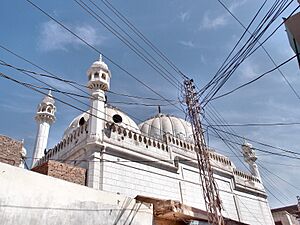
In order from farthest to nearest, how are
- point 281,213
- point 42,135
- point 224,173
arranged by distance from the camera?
point 281,213 < point 42,135 < point 224,173

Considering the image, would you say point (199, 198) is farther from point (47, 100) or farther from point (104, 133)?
point (47, 100)

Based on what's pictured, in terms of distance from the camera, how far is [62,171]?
932 centimetres

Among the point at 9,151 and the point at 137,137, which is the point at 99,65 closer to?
the point at 137,137

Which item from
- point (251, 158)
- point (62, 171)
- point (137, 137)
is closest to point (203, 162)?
point (137, 137)

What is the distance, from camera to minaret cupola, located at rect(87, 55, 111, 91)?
1322 cm

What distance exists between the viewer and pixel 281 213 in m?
24.7

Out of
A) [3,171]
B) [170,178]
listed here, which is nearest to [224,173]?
[170,178]

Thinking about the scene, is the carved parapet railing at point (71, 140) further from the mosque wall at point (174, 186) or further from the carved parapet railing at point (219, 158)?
the carved parapet railing at point (219, 158)

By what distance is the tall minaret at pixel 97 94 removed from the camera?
11103mm

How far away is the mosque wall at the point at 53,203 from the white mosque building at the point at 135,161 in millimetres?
1594

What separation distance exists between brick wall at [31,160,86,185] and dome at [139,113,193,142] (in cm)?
915

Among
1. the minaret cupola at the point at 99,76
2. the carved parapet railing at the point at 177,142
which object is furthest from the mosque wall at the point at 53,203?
the minaret cupola at the point at 99,76

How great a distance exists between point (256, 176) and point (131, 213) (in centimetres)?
1378

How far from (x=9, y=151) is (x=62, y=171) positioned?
1.74 metres
